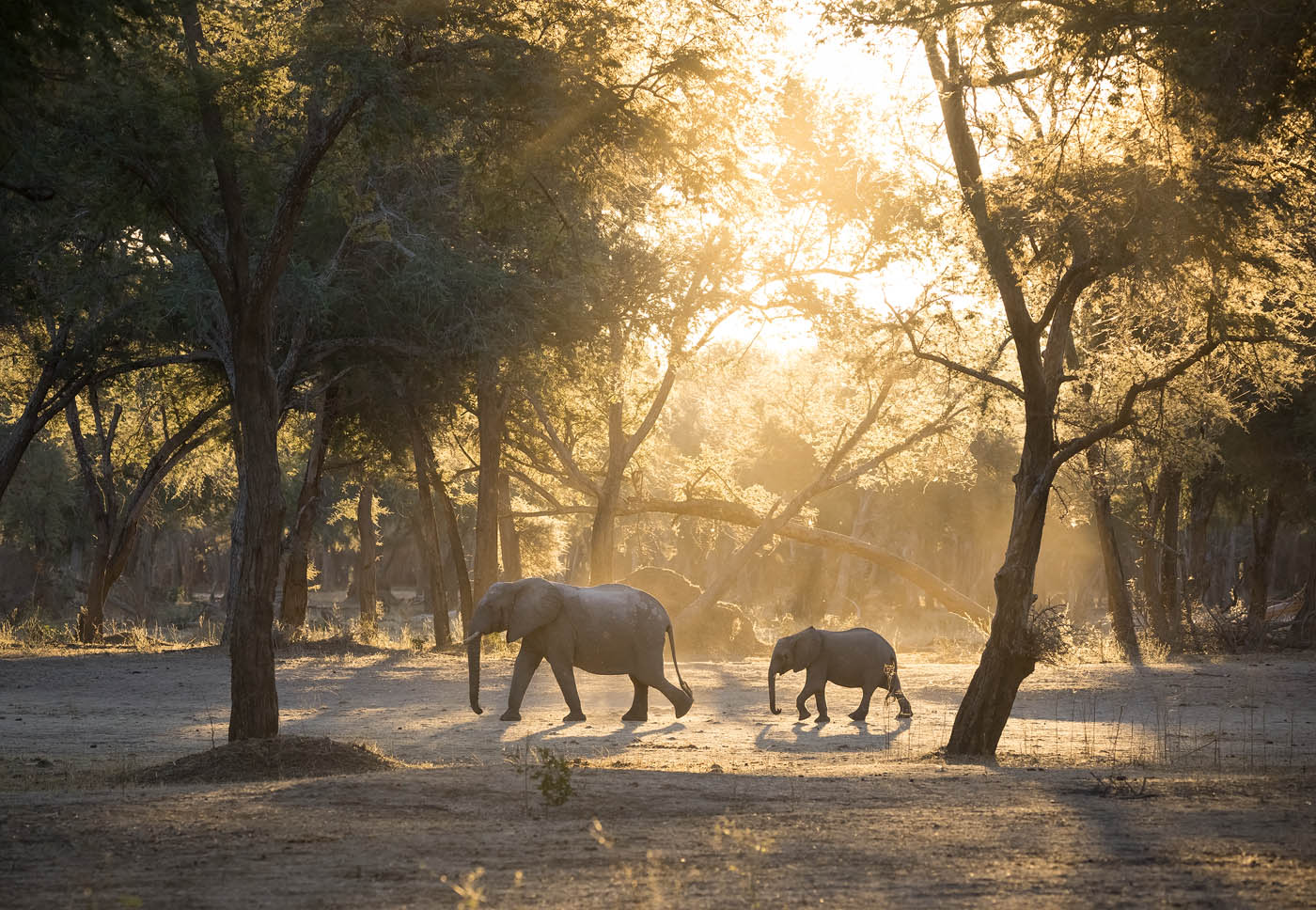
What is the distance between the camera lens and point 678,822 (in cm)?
892

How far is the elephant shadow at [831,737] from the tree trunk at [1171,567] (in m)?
14.7

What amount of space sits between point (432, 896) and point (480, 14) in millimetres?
8649

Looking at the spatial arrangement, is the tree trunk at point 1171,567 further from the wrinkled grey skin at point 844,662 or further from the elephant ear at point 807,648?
the elephant ear at point 807,648

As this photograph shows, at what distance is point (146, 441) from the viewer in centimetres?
3444

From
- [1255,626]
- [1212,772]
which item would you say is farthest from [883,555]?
[1212,772]

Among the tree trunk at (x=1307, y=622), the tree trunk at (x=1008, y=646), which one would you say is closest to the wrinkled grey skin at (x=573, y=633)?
the tree trunk at (x=1008, y=646)

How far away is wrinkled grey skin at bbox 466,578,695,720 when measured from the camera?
1919 centimetres

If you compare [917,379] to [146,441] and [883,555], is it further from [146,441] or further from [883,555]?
[146,441]

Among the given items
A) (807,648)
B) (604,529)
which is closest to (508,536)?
(604,529)

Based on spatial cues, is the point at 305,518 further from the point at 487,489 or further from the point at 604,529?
the point at 604,529

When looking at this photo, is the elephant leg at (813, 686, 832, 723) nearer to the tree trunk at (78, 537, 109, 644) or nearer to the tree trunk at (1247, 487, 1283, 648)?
the tree trunk at (1247, 487, 1283, 648)

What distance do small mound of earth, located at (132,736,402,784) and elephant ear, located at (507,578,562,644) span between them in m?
6.85

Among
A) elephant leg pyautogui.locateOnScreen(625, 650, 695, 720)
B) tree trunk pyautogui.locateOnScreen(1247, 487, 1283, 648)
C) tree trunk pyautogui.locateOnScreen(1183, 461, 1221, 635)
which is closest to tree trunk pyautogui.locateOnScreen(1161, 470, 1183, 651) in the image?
tree trunk pyautogui.locateOnScreen(1247, 487, 1283, 648)

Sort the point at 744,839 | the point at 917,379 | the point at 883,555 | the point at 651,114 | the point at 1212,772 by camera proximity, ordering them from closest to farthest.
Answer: the point at 744,839, the point at 1212,772, the point at 651,114, the point at 917,379, the point at 883,555
